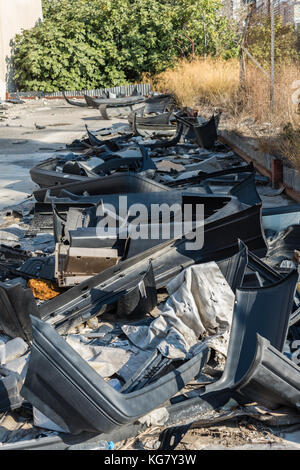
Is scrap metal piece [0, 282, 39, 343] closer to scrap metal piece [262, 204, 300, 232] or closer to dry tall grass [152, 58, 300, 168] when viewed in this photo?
scrap metal piece [262, 204, 300, 232]

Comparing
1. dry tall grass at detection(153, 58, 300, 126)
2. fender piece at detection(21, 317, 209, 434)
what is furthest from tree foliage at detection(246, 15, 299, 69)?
fender piece at detection(21, 317, 209, 434)

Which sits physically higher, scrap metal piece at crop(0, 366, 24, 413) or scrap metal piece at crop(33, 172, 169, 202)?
scrap metal piece at crop(33, 172, 169, 202)

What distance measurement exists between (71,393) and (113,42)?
27.5m

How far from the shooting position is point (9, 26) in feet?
90.3

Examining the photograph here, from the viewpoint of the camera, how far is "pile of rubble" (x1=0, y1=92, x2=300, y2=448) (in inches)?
112

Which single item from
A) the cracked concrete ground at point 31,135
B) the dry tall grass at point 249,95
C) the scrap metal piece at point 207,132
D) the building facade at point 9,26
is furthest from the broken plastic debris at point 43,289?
the building facade at point 9,26

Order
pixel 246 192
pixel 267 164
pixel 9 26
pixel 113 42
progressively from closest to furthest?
pixel 246 192 → pixel 267 164 → pixel 9 26 → pixel 113 42

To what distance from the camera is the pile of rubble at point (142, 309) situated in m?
2.83

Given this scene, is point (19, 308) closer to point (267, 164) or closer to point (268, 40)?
point (267, 164)

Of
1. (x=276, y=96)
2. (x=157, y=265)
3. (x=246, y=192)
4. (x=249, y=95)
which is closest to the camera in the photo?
(x=157, y=265)

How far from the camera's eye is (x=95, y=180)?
7.20m

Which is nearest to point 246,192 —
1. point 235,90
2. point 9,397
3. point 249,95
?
point 9,397
